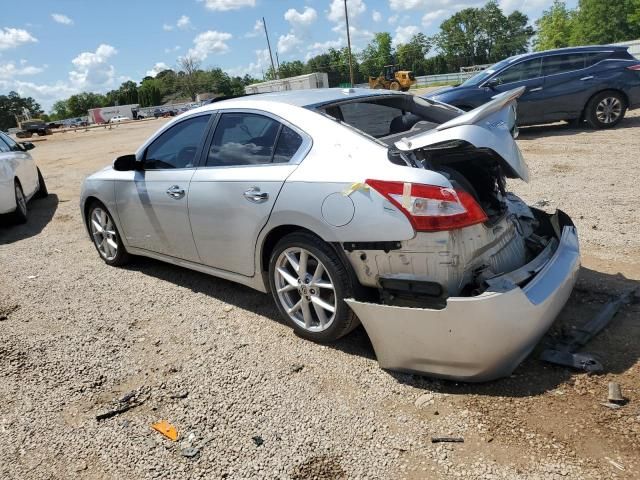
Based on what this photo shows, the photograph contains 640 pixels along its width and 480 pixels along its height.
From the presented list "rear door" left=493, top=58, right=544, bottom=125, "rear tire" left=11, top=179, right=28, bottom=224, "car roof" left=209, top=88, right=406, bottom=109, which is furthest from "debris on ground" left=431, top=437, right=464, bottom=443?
"rear door" left=493, top=58, right=544, bottom=125

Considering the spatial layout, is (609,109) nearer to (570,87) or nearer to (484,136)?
(570,87)

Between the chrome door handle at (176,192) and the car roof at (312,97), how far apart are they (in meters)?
0.70

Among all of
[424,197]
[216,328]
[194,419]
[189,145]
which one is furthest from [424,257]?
[189,145]

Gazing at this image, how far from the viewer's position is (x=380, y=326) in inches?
110

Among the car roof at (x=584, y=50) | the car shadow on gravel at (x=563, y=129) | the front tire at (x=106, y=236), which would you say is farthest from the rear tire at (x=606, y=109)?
the front tire at (x=106, y=236)

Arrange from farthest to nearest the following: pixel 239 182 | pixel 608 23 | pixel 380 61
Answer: pixel 380 61 → pixel 608 23 → pixel 239 182

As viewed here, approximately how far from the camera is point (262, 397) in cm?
291

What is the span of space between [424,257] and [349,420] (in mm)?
931

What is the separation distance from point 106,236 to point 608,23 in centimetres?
8604

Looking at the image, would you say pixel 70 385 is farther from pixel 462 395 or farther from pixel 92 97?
pixel 92 97

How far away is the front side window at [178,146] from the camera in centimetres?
401

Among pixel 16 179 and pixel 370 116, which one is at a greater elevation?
A: pixel 370 116

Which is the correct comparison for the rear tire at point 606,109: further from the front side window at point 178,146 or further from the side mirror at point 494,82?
the front side window at point 178,146

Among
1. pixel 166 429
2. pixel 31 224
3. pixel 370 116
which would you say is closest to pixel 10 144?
pixel 31 224
